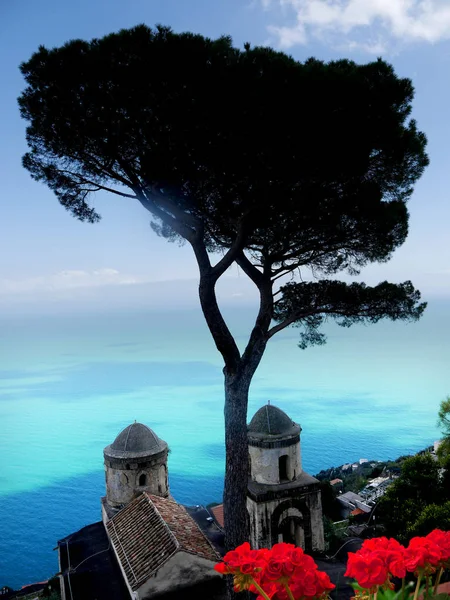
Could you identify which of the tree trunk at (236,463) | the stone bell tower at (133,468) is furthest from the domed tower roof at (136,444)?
the tree trunk at (236,463)

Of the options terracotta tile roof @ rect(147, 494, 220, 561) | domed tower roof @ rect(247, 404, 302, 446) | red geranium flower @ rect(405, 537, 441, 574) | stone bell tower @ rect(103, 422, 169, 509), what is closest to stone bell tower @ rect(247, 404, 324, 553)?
domed tower roof @ rect(247, 404, 302, 446)

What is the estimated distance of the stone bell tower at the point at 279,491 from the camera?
1274cm

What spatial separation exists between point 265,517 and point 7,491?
90.5 feet

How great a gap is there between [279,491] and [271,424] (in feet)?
6.41

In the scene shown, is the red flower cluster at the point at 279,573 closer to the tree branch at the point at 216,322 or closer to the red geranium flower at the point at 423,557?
the red geranium flower at the point at 423,557

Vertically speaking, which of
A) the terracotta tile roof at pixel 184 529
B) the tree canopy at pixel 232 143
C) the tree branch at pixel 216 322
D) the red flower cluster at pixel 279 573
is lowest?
the terracotta tile roof at pixel 184 529

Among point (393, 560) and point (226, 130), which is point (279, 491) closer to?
point (226, 130)

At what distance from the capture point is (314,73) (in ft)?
24.0

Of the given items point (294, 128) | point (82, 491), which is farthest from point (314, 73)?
point (82, 491)

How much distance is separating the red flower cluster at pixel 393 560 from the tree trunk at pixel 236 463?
5629 mm

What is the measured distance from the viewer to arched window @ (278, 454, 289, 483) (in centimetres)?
1346

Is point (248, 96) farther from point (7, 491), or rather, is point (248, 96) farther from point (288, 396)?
point (288, 396)

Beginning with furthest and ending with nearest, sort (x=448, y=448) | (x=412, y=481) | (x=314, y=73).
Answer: (x=448, y=448)
(x=412, y=481)
(x=314, y=73)

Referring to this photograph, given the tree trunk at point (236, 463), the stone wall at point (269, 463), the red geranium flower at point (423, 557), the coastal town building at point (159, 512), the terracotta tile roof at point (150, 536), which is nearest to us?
the red geranium flower at point (423, 557)
